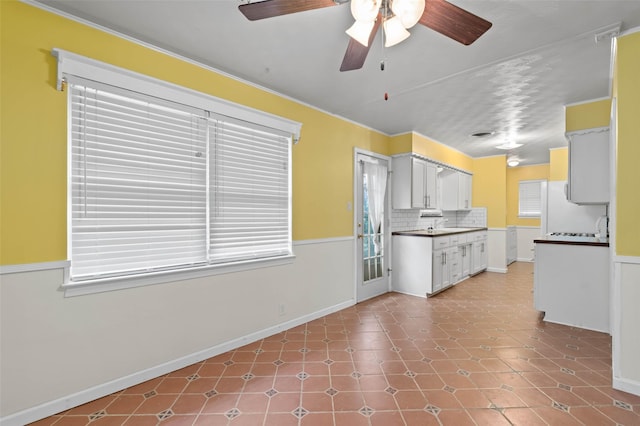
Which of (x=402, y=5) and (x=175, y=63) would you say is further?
(x=175, y=63)

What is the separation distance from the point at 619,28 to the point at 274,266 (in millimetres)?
3465

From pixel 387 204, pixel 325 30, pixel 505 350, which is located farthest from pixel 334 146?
pixel 505 350

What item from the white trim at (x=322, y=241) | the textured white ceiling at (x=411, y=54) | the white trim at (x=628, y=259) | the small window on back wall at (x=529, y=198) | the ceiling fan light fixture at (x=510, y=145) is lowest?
the white trim at (x=322, y=241)

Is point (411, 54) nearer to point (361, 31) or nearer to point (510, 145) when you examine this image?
point (361, 31)

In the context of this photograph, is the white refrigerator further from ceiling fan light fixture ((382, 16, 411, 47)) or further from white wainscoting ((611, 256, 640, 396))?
ceiling fan light fixture ((382, 16, 411, 47))

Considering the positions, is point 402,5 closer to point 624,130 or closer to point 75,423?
point 624,130

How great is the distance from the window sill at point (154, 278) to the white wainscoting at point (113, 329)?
0.04m

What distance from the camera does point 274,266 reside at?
327 centimetres

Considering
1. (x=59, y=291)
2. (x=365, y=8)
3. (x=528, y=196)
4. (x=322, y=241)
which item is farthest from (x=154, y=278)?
(x=528, y=196)

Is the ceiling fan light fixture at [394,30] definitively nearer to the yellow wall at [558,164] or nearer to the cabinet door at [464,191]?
the yellow wall at [558,164]

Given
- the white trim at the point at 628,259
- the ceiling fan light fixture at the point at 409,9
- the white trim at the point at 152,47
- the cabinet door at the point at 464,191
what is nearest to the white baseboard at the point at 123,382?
the white trim at the point at 152,47

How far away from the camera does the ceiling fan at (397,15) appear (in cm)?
136

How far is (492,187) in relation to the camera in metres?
6.76

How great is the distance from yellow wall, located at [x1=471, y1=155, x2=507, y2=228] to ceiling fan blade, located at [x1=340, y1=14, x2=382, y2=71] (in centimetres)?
601
